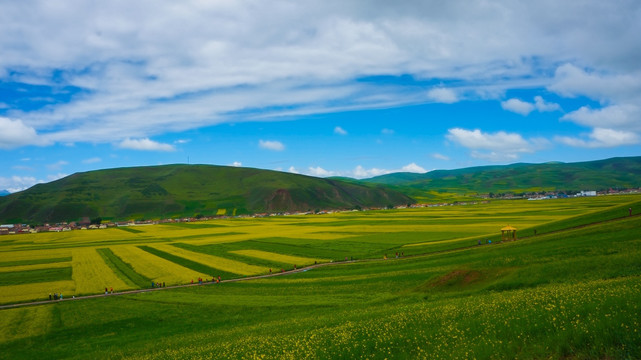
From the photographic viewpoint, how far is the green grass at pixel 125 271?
63656 mm

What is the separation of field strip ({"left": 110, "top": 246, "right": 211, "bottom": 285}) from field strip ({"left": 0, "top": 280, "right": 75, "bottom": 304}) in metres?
12.5

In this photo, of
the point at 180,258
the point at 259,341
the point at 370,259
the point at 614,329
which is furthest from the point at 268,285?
the point at 614,329

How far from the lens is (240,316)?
3788 cm

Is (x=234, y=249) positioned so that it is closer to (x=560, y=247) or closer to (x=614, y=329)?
(x=560, y=247)

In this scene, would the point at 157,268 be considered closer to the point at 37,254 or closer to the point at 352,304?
the point at 352,304

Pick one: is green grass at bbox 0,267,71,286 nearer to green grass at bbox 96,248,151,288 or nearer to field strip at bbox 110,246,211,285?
green grass at bbox 96,248,151,288

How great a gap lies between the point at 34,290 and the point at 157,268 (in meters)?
20.6

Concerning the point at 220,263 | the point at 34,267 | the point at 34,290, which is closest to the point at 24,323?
the point at 34,290

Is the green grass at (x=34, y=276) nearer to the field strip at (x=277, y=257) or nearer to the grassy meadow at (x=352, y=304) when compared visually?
the grassy meadow at (x=352, y=304)

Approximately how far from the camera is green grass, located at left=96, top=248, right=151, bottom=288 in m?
63.7

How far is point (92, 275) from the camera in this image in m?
70.5

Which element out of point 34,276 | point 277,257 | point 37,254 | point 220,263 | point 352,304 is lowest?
point 277,257

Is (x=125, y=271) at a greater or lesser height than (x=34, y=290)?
lesser

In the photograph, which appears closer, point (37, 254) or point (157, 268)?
point (157, 268)
